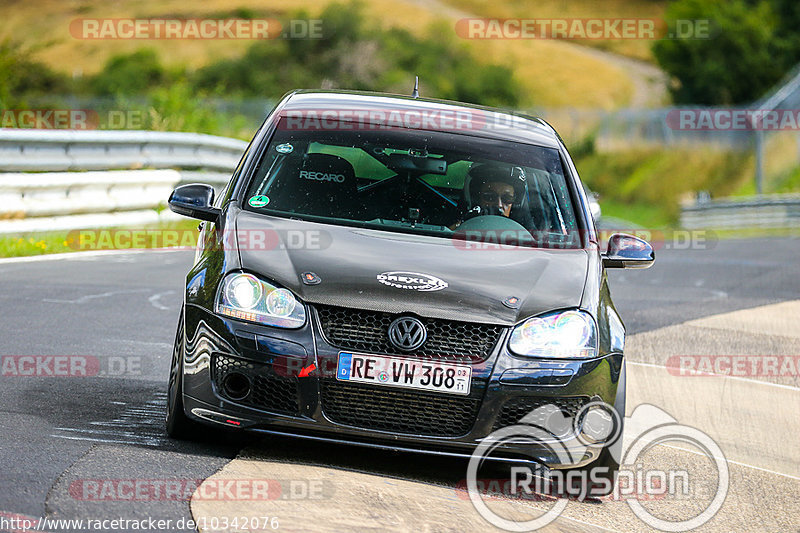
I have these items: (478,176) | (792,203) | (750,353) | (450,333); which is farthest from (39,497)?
(792,203)

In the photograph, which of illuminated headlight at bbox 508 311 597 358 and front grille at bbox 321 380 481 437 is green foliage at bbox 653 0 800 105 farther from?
front grille at bbox 321 380 481 437

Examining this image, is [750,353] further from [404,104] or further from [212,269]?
[212,269]

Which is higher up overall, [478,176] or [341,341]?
[478,176]

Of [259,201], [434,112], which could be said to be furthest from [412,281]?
[434,112]

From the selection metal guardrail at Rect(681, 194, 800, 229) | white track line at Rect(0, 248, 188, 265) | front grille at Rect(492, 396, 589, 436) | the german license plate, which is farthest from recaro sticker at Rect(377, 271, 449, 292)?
metal guardrail at Rect(681, 194, 800, 229)

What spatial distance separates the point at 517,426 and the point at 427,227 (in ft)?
3.79

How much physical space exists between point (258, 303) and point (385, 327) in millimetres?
529

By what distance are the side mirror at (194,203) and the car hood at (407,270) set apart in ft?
0.94

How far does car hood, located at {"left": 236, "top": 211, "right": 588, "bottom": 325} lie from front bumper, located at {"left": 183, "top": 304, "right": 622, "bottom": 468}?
0.62ft

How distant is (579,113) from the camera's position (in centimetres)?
6306

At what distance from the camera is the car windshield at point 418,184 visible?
627 cm

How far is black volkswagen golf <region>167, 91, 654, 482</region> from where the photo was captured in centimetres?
537

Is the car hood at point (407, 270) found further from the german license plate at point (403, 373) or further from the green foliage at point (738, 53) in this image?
the green foliage at point (738, 53)

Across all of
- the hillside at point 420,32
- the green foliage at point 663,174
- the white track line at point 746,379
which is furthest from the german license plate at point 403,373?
the hillside at point 420,32
